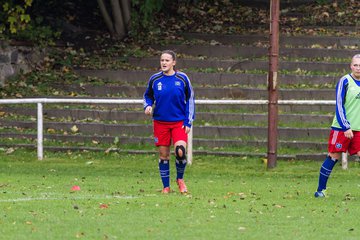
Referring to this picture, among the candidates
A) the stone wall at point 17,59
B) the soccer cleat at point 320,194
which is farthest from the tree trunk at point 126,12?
the soccer cleat at point 320,194

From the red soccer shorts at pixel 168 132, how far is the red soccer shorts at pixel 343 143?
1.96 metres

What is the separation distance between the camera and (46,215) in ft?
40.4

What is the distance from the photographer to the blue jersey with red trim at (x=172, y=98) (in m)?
14.7

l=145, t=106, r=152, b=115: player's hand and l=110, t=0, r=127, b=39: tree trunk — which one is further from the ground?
l=110, t=0, r=127, b=39: tree trunk

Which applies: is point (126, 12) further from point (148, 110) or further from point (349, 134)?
point (349, 134)

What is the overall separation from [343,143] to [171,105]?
2279mm

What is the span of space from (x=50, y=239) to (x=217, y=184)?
21.6 ft

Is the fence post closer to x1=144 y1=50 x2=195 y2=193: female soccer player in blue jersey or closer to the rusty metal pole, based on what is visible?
the rusty metal pole

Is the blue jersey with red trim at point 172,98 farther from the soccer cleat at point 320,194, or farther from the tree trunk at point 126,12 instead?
the tree trunk at point 126,12

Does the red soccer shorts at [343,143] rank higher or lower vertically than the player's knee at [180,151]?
higher

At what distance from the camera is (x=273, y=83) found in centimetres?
1916

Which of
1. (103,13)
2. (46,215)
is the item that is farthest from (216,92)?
(46,215)

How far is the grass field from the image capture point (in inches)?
444

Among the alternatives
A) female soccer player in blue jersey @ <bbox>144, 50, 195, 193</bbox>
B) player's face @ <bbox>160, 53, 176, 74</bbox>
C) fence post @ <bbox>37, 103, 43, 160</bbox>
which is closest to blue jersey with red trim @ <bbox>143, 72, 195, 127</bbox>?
female soccer player in blue jersey @ <bbox>144, 50, 195, 193</bbox>
